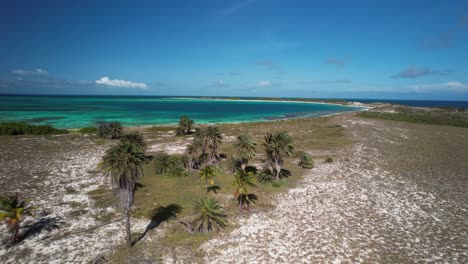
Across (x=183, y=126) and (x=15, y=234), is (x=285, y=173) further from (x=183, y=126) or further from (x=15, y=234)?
(x=183, y=126)

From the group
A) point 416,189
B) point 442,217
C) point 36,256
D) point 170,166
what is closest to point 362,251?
point 442,217

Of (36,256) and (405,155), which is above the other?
(405,155)

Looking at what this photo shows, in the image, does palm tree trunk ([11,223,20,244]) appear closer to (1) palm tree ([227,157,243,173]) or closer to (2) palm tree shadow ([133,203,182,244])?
(2) palm tree shadow ([133,203,182,244])

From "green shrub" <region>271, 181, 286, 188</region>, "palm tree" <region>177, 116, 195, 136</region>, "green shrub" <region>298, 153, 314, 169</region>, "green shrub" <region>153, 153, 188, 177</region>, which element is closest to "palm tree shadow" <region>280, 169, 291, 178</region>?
"green shrub" <region>271, 181, 286, 188</region>

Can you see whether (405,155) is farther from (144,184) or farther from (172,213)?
(144,184)

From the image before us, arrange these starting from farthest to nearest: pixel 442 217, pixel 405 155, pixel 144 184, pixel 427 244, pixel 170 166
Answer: pixel 405 155
pixel 170 166
pixel 144 184
pixel 442 217
pixel 427 244

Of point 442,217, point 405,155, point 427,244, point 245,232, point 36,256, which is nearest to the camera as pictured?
point 36,256

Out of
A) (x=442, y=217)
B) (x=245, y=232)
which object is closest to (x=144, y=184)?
(x=245, y=232)

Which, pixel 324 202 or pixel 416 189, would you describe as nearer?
pixel 324 202
